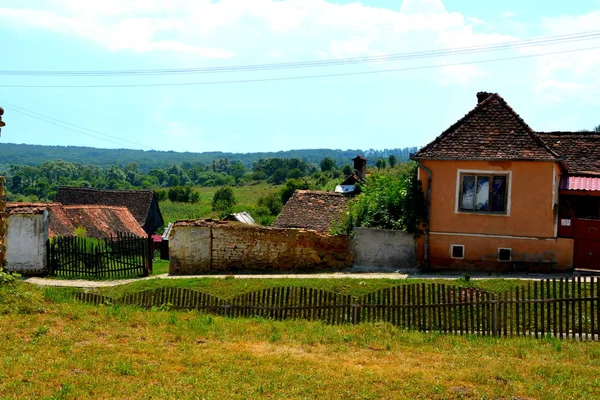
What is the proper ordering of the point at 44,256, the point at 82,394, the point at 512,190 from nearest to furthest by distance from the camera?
the point at 82,394 → the point at 512,190 → the point at 44,256

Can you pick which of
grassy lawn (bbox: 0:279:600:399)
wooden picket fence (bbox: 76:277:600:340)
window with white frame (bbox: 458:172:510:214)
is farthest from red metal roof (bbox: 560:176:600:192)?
grassy lawn (bbox: 0:279:600:399)

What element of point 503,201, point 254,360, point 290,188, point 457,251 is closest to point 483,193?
point 503,201

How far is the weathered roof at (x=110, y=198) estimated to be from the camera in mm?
56531

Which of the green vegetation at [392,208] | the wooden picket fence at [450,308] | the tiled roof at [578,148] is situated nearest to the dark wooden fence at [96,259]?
the green vegetation at [392,208]

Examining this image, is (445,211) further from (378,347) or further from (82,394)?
(82,394)

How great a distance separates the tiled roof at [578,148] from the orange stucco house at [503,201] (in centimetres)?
40

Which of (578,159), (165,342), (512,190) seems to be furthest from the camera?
(578,159)

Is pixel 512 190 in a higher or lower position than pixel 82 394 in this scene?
higher

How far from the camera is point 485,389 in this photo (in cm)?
871

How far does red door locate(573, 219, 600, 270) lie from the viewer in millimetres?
19750

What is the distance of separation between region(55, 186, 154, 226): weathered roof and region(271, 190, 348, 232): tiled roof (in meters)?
27.9

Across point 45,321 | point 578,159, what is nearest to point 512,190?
point 578,159

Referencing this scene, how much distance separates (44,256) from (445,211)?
15132 mm

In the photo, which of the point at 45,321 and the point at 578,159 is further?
the point at 578,159
